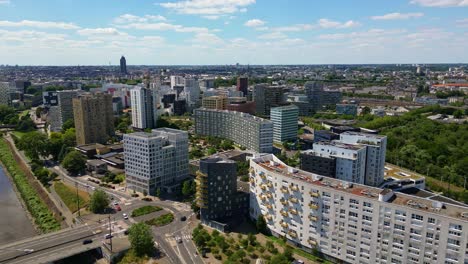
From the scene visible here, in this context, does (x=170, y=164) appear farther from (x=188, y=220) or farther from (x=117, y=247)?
(x=117, y=247)

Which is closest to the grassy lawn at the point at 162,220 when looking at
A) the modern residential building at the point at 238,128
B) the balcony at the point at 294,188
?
the balcony at the point at 294,188

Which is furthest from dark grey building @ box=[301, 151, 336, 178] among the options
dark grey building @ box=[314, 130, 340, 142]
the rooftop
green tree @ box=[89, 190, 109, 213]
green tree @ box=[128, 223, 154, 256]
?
green tree @ box=[89, 190, 109, 213]

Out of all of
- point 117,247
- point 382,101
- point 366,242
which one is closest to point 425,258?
point 366,242

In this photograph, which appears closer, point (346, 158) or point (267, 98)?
point (346, 158)

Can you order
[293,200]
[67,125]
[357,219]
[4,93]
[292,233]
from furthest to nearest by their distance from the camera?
[4,93] < [67,125] < [292,233] < [293,200] < [357,219]

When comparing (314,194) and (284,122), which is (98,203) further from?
(284,122)

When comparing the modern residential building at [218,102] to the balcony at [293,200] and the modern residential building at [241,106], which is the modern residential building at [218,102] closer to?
the modern residential building at [241,106]

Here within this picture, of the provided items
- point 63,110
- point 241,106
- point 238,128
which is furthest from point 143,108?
point 241,106
